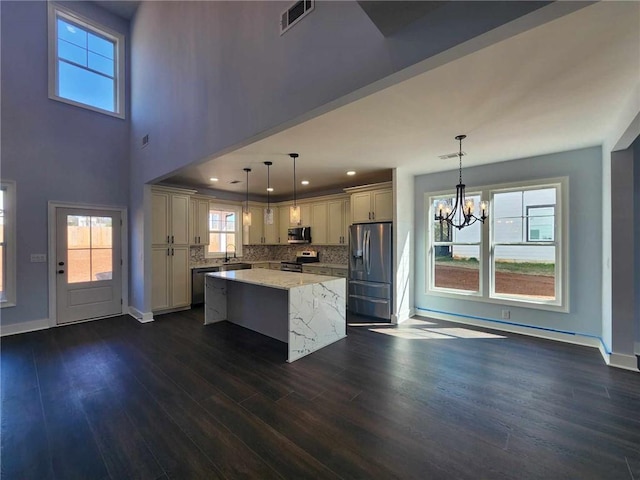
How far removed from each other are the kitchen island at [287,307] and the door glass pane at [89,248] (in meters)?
2.14

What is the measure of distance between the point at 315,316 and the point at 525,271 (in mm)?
3248

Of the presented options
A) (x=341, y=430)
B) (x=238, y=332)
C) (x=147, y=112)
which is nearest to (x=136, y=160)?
(x=147, y=112)

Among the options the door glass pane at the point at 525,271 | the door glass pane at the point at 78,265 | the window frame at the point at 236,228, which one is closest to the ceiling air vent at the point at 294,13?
the door glass pane at the point at 525,271

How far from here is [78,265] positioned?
189 inches

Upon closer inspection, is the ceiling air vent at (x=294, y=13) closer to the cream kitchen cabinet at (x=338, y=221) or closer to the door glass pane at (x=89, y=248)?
the cream kitchen cabinet at (x=338, y=221)

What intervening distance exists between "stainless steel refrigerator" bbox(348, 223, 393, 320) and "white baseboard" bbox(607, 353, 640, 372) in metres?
2.64

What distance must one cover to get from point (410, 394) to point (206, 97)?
3.97 metres

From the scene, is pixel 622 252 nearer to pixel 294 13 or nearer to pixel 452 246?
pixel 452 246

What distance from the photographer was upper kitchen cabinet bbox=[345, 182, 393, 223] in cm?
495

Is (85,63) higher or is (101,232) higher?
(85,63)

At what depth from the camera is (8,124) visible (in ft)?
13.9

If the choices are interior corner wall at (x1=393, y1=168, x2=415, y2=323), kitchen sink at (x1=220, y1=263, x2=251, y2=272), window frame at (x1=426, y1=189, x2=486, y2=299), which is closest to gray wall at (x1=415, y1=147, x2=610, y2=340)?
window frame at (x1=426, y1=189, x2=486, y2=299)

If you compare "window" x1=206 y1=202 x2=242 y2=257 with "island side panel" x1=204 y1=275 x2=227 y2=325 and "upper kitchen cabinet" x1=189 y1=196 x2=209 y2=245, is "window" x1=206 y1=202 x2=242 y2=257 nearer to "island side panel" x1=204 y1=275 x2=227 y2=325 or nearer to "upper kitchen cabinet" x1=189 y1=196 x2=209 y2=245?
"upper kitchen cabinet" x1=189 y1=196 x2=209 y2=245

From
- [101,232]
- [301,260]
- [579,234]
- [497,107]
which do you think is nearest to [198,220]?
[101,232]
